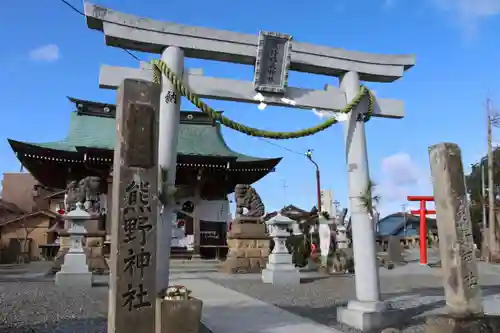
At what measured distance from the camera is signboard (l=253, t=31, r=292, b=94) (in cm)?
627

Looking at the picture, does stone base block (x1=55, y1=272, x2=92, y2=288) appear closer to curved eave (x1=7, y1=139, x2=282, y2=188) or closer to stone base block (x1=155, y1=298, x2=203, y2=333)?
stone base block (x1=155, y1=298, x2=203, y2=333)

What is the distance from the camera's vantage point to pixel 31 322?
6094 millimetres

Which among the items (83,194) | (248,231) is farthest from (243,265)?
(83,194)

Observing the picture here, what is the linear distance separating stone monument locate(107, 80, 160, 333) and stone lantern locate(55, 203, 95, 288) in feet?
23.8

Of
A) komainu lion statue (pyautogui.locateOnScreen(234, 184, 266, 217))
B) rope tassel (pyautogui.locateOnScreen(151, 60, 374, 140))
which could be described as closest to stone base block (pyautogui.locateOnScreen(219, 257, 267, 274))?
komainu lion statue (pyautogui.locateOnScreen(234, 184, 266, 217))

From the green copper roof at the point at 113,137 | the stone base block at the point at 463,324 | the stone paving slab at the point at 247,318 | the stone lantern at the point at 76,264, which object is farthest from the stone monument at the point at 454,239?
the green copper roof at the point at 113,137

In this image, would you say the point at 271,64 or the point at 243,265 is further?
the point at 243,265

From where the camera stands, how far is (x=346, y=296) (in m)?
9.18

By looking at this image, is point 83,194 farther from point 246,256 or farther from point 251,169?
point 251,169

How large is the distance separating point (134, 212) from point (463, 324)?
355cm

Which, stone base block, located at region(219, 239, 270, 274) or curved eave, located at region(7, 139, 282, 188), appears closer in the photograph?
stone base block, located at region(219, 239, 270, 274)

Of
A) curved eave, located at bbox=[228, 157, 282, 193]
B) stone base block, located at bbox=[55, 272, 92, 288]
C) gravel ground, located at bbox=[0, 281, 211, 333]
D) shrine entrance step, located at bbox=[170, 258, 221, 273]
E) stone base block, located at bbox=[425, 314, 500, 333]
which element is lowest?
shrine entrance step, located at bbox=[170, 258, 221, 273]

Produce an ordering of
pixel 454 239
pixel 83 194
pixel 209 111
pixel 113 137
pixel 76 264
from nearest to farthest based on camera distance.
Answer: pixel 454 239
pixel 209 111
pixel 76 264
pixel 83 194
pixel 113 137

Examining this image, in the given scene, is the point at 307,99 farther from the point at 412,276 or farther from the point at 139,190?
the point at 412,276
